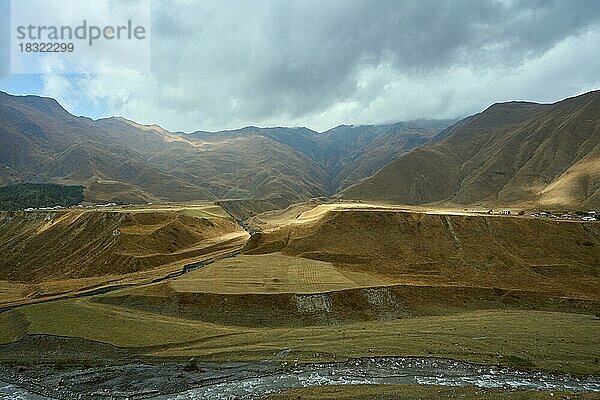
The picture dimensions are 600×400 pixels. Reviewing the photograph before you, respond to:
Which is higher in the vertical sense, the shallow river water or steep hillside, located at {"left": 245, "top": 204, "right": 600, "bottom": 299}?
steep hillside, located at {"left": 245, "top": 204, "right": 600, "bottom": 299}

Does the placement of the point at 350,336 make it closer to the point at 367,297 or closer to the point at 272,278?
the point at 367,297

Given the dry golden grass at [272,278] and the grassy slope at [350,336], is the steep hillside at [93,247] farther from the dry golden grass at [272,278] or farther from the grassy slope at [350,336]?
the grassy slope at [350,336]

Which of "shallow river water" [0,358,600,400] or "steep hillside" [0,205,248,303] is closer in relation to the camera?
"shallow river water" [0,358,600,400]

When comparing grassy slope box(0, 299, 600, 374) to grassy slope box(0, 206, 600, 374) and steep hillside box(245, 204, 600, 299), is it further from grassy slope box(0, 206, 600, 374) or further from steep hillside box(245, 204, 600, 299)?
steep hillside box(245, 204, 600, 299)

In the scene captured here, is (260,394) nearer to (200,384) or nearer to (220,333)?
(200,384)

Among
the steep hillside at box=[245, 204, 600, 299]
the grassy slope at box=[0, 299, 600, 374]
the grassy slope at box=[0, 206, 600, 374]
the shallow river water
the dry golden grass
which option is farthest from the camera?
the steep hillside at box=[245, 204, 600, 299]

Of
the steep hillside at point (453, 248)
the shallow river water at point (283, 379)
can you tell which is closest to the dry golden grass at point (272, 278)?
the steep hillside at point (453, 248)

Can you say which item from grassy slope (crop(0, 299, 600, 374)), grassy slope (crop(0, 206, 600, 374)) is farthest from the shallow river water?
grassy slope (crop(0, 206, 600, 374))

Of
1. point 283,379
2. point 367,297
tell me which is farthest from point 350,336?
point 367,297

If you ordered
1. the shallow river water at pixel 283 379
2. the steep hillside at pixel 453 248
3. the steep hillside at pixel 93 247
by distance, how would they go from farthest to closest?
the steep hillside at pixel 93 247, the steep hillside at pixel 453 248, the shallow river water at pixel 283 379

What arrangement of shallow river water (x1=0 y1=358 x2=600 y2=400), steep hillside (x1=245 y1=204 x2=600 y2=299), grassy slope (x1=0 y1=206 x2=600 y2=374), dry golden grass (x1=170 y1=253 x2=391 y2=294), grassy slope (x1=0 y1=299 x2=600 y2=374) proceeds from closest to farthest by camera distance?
shallow river water (x1=0 y1=358 x2=600 y2=400) < grassy slope (x1=0 y1=299 x2=600 y2=374) < grassy slope (x1=0 y1=206 x2=600 y2=374) < dry golden grass (x1=170 y1=253 x2=391 y2=294) < steep hillside (x1=245 y1=204 x2=600 y2=299)

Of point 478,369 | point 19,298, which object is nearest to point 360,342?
point 478,369
